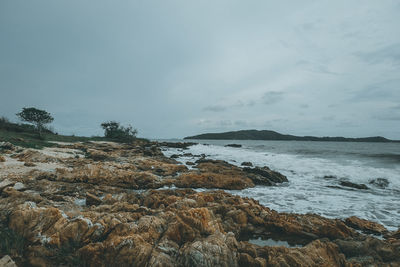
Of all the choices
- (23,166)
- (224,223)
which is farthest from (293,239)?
(23,166)

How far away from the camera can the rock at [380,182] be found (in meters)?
13.1

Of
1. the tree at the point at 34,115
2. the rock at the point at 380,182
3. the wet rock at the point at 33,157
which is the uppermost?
the tree at the point at 34,115

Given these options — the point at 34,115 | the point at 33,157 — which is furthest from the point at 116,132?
the point at 33,157

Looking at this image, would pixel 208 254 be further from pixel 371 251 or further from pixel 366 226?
pixel 366 226

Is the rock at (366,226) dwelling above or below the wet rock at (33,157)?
below

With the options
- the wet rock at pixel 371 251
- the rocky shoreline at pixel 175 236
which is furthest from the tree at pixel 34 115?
the wet rock at pixel 371 251

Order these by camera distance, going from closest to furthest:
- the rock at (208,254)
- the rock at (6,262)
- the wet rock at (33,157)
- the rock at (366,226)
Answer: the rock at (6,262)
the rock at (208,254)
the rock at (366,226)
the wet rock at (33,157)

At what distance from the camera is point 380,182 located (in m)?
13.5

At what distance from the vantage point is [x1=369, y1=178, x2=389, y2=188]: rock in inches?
516

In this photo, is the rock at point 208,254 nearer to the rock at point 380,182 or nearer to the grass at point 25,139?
the rock at point 380,182

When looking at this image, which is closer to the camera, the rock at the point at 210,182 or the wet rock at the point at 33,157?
the rock at the point at 210,182

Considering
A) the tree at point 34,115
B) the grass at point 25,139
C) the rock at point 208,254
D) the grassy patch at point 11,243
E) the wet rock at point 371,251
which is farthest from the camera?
the tree at point 34,115

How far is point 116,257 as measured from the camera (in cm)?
361

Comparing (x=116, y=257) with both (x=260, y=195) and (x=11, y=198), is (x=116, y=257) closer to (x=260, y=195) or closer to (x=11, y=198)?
(x=11, y=198)
